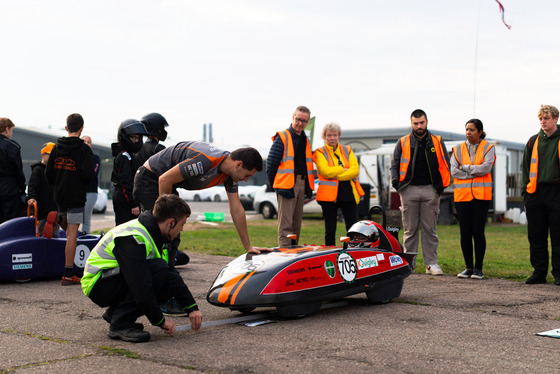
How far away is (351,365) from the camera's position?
12.2 ft

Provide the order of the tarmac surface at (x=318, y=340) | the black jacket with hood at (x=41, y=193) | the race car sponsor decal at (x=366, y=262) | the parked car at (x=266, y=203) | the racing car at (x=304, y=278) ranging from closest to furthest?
1. the tarmac surface at (x=318, y=340)
2. the racing car at (x=304, y=278)
3. the race car sponsor decal at (x=366, y=262)
4. the black jacket with hood at (x=41, y=193)
5. the parked car at (x=266, y=203)

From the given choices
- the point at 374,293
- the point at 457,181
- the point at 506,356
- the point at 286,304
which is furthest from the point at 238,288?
the point at 457,181

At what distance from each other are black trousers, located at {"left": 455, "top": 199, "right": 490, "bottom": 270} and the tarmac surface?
4.94ft

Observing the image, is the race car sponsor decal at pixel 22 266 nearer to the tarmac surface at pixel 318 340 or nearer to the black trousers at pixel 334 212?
the tarmac surface at pixel 318 340

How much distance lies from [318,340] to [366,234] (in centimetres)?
199

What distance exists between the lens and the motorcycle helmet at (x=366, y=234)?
6.23 m

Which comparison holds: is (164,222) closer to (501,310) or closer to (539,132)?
(501,310)

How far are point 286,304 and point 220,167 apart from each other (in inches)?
48.8

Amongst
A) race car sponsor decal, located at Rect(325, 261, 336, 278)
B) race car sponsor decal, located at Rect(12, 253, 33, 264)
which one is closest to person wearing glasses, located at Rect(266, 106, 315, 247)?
race car sponsor decal, located at Rect(325, 261, 336, 278)

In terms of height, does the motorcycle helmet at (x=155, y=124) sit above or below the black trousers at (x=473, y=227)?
above

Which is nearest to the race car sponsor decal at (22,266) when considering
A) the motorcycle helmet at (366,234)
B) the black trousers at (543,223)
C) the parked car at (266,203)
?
the motorcycle helmet at (366,234)

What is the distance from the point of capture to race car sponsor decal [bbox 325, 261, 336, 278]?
17.5 ft

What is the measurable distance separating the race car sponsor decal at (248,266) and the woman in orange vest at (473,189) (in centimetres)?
349

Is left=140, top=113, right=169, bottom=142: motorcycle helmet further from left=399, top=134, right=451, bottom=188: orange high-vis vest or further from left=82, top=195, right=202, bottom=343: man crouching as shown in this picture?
left=399, top=134, right=451, bottom=188: orange high-vis vest
